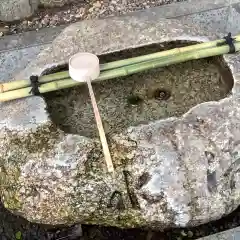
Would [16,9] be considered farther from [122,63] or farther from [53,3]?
[122,63]

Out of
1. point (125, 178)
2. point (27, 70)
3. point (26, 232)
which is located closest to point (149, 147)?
point (125, 178)

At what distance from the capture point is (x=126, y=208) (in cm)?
209

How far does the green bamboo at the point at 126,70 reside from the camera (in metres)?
2.19

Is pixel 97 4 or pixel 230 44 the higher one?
pixel 97 4

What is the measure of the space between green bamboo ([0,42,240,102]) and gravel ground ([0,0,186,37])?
1025mm

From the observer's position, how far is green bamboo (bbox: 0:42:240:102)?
7.18ft

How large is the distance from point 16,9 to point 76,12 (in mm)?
318

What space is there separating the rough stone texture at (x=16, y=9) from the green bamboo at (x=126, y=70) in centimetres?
107

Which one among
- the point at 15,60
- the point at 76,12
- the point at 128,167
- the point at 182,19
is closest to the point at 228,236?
the point at 128,167

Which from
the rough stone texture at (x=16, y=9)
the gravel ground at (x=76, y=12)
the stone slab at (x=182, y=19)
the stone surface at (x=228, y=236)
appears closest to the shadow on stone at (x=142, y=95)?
the stone surface at (x=228, y=236)

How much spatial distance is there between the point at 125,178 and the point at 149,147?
0.43ft

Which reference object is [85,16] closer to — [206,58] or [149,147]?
[206,58]

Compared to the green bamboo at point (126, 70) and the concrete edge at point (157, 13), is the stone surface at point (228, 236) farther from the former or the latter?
the concrete edge at point (157, 13)

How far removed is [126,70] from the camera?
2236 mm
